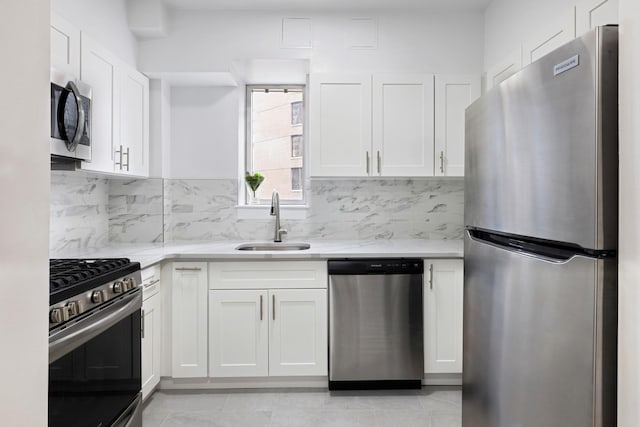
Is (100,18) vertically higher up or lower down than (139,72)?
higher up

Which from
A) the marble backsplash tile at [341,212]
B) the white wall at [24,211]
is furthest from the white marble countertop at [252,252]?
the white wall at [24,211]

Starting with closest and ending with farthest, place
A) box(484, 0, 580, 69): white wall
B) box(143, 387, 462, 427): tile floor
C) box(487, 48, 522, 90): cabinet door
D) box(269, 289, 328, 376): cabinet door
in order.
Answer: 1. box(484, 0, 580, 69): white wall
2. box(143, 387, 462, 427): tile floor
3. box(487, 48, 522, 90): cabinet door
4. box(269, 289, 328, 376): cabinet door

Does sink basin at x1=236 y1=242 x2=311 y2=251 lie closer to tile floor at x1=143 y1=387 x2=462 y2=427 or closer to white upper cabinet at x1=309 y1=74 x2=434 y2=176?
white upper cabinet at x1=309 y1=74 x2=434 y2=176

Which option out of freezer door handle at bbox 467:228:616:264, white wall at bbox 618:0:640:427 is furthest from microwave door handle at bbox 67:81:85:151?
white wall at bbox 618:0:640:427

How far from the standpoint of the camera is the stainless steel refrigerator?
86 cm

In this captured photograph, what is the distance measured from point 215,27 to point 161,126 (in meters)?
0.81

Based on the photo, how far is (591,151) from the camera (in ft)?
2.84

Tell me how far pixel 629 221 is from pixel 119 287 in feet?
5.89

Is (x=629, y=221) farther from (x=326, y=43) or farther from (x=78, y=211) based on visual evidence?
(x=78, y=211)

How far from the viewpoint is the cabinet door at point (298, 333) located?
2.58 meters

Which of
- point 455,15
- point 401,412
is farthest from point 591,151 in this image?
point 455,15

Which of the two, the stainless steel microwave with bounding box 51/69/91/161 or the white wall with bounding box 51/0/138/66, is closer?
the stainless steel microwave with bounding box 51/69/91/161

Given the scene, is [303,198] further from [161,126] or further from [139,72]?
[139,72]

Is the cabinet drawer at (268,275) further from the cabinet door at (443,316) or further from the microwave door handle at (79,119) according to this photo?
the microwave door handle at (79,119)
